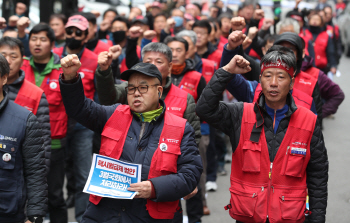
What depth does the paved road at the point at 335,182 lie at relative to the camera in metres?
6.70

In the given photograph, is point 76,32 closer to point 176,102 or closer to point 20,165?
point 176,102

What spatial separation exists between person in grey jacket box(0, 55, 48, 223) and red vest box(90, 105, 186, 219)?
53 centimetres

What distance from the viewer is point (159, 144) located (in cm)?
372

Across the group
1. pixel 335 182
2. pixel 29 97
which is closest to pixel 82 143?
pixel 29 97

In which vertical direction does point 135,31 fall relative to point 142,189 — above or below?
above

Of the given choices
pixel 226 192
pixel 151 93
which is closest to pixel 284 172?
pixel 151 93

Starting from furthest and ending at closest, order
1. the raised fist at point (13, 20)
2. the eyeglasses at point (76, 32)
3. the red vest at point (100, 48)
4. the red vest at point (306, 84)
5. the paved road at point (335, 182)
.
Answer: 1. the raised fist at point (13, 20)
2. the red vest at point (100, 48)
3. the paved road at point (335, 182)
4. the eyeglasses at point (76, 32)
5. the red vest at point (306, 84)

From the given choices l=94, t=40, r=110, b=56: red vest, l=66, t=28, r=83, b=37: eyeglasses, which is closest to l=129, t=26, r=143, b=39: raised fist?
l=66, t=28, r=83, b=37: eyeglasses

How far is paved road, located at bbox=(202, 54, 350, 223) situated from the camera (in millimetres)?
6719

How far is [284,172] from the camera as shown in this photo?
152 inches

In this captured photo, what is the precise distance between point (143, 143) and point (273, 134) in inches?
39.1

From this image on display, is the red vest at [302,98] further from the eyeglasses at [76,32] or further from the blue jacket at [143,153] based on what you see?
the eyeglasses at [76,32]

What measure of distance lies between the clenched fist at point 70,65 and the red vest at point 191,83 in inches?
97.9

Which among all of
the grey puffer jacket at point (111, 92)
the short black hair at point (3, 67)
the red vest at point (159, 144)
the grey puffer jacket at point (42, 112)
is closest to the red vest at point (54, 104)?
the grey puffer jacket at point (42, 112)
